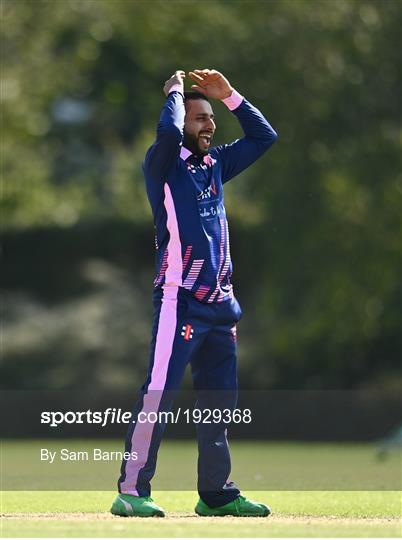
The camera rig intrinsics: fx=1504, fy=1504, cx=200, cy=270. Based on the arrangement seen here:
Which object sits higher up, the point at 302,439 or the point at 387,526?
the point at 387,526

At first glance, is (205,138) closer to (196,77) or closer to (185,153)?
(185,153)

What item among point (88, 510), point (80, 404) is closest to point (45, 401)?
point (80, 404)

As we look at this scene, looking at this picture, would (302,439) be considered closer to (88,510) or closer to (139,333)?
(139,333)

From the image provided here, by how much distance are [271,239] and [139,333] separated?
3025mm

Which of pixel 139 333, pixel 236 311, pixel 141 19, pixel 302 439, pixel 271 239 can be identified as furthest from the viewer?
pixel 141 19

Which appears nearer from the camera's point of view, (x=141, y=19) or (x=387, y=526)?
(x=387, y=526)

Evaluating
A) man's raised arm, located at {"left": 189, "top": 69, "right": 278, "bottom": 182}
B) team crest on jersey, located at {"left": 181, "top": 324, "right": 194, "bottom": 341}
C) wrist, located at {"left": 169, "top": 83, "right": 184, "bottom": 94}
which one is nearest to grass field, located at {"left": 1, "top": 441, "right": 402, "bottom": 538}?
team crest on jersey, located at {"left": 181, "top": 324, "right": 194, "bottom": 341}

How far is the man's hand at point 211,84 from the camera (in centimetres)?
826

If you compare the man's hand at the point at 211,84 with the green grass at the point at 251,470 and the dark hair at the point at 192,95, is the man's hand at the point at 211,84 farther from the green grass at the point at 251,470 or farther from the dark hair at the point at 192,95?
the green grass at the point at 251,470

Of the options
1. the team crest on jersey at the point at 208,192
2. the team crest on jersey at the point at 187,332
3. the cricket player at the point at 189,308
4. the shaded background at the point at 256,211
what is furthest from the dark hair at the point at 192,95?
the shaded background at the point at 256,211

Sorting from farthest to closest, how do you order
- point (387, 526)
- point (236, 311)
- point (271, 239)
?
1. point (271, 239)
2. point (236, 311)
3. point (387, 526)

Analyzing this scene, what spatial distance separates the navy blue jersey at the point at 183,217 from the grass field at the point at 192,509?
49.4 inches

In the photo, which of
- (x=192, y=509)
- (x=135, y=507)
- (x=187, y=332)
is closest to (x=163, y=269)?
(x=187, y=332)

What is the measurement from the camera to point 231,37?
21.5m
